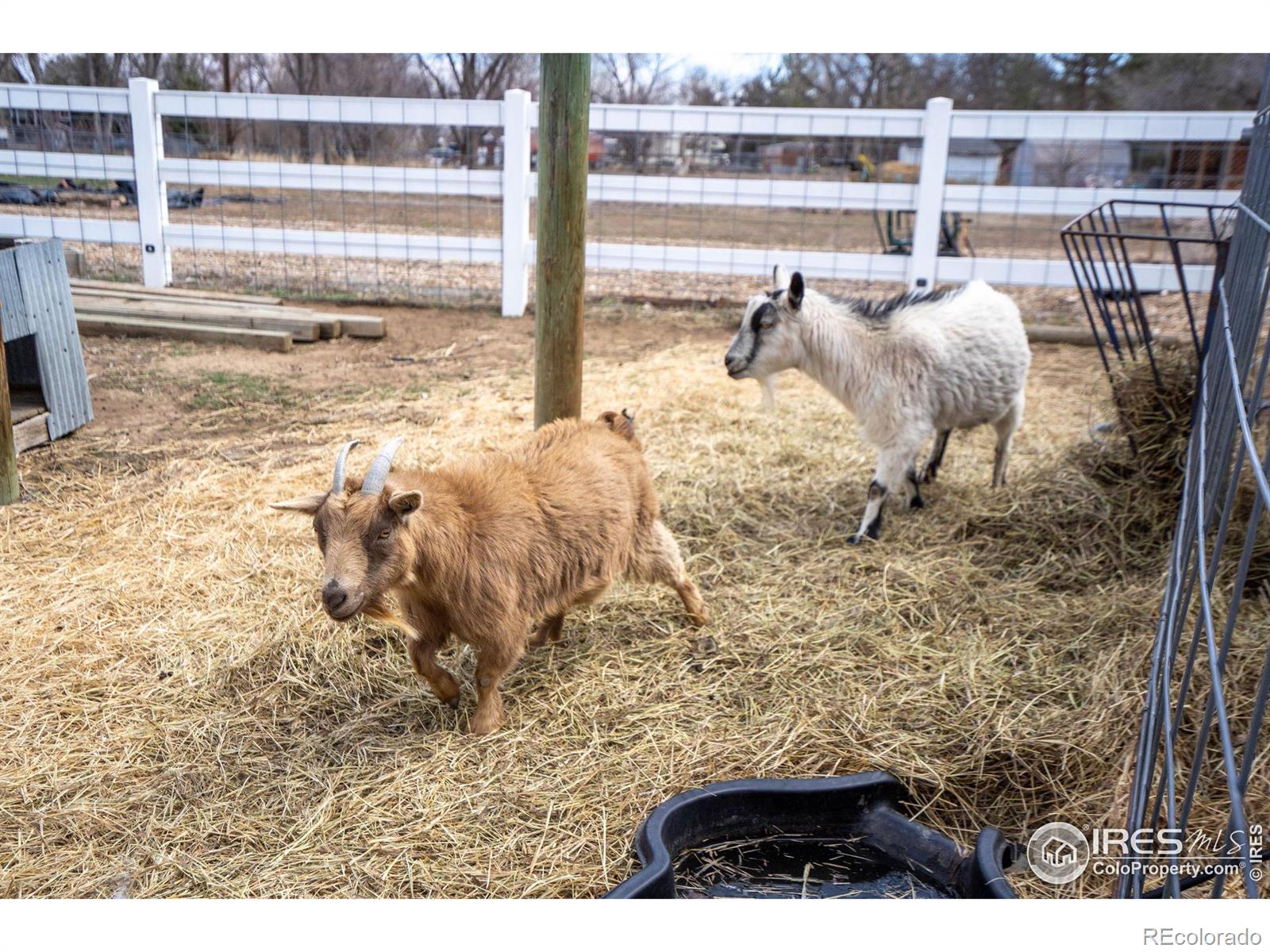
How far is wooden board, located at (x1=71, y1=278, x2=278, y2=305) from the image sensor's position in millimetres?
8367

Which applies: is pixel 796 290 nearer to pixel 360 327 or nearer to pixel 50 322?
pixel 50 322

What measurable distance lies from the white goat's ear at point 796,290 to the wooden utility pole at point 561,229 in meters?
1.30

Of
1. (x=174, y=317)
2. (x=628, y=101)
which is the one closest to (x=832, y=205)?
(x=174, y=317)

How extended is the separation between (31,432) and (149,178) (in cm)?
475

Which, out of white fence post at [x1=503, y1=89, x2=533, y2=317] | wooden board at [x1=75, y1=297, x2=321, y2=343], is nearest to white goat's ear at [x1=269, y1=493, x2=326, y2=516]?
wooden board at [x1=75, y1=297, x2=321, y2=343]

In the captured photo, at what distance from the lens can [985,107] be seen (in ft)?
75.2

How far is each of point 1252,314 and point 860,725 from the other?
1.75 metres

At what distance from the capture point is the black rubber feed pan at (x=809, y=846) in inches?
109

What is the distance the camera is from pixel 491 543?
3264mm

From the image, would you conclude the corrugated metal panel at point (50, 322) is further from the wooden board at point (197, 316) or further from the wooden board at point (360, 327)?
the wooden board at point (360, 327)

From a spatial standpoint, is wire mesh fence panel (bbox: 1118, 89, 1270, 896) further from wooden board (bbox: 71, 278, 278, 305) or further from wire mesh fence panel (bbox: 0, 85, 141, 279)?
wire mesh fence panel (bbox: 0, 85, 141, 279)

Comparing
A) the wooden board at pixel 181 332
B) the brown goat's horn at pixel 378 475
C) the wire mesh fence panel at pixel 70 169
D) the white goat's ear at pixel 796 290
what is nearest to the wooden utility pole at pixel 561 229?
the white goat's ear at pixel 796 290

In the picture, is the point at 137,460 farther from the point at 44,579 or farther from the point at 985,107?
the point at 985,107

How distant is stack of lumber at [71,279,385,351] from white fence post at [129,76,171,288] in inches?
35.4
